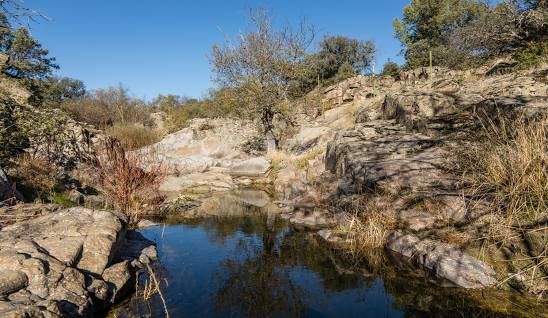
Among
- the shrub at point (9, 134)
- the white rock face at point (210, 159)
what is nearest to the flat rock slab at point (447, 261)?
the shrub at point (9, 134)

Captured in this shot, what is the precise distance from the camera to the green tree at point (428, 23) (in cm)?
→ 3622

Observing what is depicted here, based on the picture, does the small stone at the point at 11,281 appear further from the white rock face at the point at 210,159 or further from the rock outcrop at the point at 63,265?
the white rock face at the point at 210,159

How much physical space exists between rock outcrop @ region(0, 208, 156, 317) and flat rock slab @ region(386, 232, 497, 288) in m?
4.83

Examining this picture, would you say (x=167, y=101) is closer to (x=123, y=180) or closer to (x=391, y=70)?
(x=391, y=70)

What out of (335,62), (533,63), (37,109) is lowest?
(37,109)

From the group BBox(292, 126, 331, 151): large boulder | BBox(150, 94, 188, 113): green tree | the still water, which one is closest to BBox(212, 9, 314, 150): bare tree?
BBox(292, 126, 331, 151): large boulder

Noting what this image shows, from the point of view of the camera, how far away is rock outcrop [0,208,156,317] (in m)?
3.81

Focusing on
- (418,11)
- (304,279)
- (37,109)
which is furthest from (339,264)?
(418,11)

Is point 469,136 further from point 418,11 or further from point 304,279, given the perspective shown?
point 418,11

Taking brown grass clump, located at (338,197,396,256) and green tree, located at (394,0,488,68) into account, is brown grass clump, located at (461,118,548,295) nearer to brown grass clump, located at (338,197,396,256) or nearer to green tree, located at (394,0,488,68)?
brown grass clump, located at (338,197,396,256)

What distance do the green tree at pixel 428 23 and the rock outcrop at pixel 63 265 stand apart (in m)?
33.7

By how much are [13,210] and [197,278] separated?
328 centimetres

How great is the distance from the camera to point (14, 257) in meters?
4.23

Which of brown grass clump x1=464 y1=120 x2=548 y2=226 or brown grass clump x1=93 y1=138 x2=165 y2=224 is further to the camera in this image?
brown grass clump x1=93 y1=138 x2=165 y2=224
